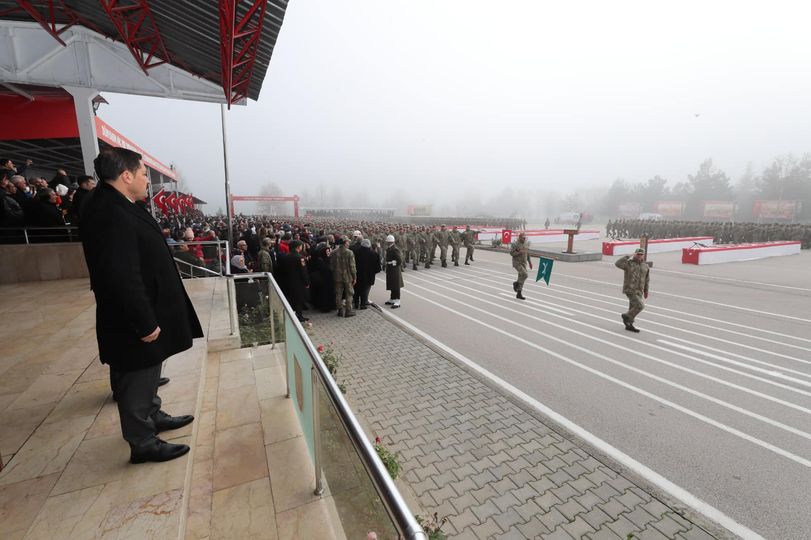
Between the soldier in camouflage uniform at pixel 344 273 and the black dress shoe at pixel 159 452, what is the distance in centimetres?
643

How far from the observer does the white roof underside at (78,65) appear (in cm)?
999

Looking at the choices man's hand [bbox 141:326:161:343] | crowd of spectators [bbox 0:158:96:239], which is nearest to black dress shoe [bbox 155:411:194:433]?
man's hand [bbox 141:326:161:343]

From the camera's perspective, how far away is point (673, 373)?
5707 mm

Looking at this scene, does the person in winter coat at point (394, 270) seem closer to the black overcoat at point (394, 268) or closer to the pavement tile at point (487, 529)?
the black overcoat at point (394, 268)

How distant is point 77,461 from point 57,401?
105cm

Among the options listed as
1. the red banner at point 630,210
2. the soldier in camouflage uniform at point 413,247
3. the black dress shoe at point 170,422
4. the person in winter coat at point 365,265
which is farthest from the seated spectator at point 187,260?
the red banner at point 630,210

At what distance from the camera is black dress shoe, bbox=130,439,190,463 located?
2.32m

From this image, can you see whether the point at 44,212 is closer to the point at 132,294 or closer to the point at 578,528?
the point at 132,294

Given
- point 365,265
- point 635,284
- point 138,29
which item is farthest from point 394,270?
point 138,29

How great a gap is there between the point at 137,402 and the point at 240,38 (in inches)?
428

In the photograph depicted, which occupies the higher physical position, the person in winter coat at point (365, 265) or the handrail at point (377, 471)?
the handrail at point (377, 471)

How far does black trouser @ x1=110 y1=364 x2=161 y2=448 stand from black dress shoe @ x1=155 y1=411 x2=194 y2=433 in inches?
13.7

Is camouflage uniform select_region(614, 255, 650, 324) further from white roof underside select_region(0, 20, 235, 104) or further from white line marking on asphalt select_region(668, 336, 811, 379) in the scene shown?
white roof underside select_region(0, 20, 235, 104)

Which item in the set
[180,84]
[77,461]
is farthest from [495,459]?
[180,84]
